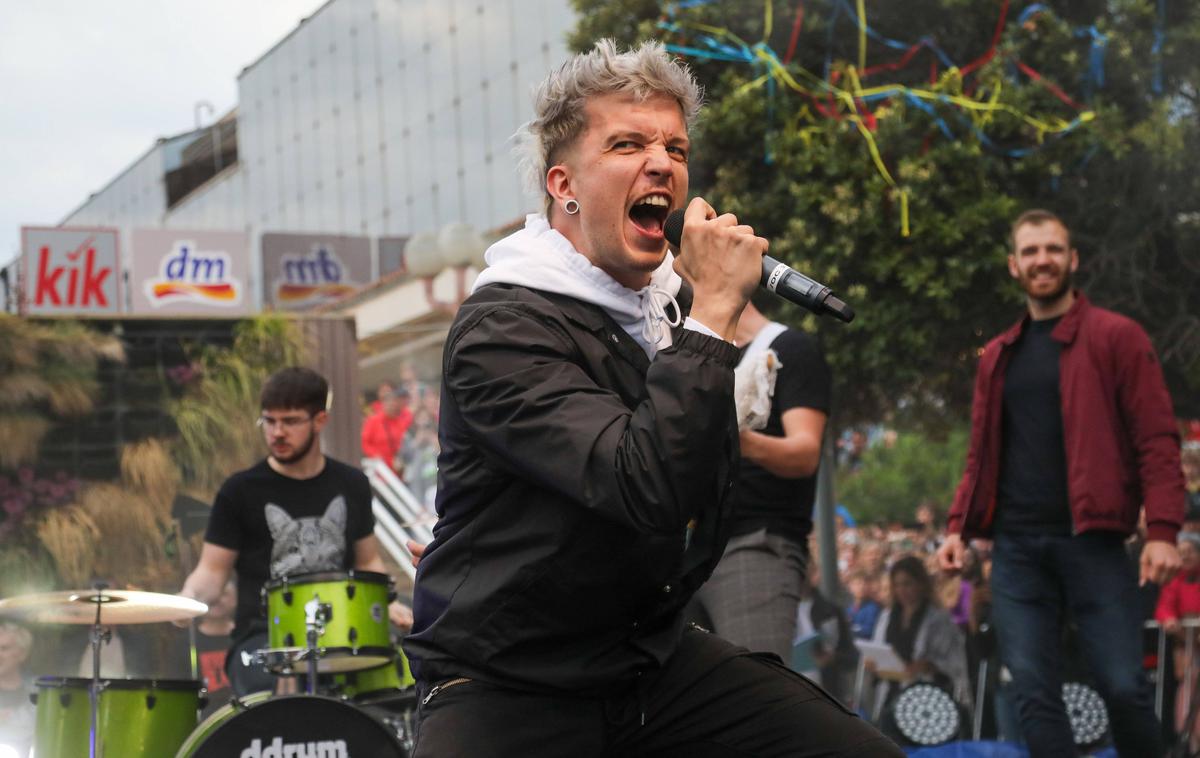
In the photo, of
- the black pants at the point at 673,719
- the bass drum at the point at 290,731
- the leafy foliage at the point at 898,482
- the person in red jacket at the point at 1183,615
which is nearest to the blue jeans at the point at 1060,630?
the bass drum at the point at 290,731

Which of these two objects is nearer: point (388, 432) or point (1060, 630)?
point (1060, 630)

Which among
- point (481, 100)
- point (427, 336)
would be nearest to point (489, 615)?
point (427, 336)

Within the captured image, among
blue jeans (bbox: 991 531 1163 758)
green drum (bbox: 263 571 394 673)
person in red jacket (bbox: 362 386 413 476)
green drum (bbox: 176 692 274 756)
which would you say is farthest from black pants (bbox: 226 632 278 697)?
person in red jacket (bbox: 362 386 413 476)

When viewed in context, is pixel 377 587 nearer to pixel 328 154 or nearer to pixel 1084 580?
pixel 1084 580

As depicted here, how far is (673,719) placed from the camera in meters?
3.14

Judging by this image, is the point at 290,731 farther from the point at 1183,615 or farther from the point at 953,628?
the point at 953,628

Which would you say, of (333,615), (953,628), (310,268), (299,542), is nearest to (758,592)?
(333,615)

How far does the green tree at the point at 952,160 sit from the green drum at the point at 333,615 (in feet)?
15.9

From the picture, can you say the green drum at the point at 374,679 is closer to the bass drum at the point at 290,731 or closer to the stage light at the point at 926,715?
the bass drum at the point at 290,731

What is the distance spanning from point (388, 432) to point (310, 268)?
15.9 m

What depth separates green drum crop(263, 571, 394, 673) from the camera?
21.1ft

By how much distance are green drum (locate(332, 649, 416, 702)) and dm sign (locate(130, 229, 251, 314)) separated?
19.7 meters

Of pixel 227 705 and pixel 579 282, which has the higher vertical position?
pixel 579 282

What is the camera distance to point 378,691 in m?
6.86
